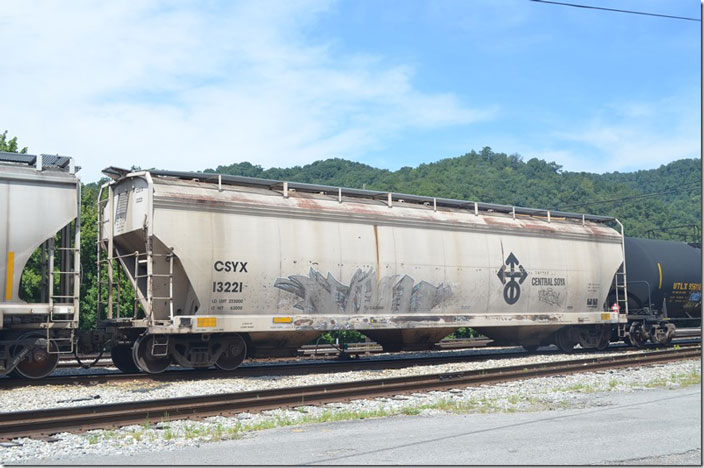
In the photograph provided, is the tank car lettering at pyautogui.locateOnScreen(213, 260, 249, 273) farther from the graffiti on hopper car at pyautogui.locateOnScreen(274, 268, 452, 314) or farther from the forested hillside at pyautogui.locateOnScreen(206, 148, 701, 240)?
the forested hillside at pyautogui.locateOnScreen(206, 148, 701, 240)

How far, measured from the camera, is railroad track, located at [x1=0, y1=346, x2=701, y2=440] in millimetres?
9188

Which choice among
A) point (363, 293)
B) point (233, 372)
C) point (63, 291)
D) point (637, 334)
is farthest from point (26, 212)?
point (637, 334)

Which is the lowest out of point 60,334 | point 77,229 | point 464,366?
point 464,366

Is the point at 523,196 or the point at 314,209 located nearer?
the point at 314,209

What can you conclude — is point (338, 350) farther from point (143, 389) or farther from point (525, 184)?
Result: point (525, 184)

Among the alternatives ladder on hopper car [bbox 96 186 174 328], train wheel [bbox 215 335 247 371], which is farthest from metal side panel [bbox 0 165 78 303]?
train wheel [bbox 215 335 247 371]

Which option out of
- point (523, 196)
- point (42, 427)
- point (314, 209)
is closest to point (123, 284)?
point (314, 209)

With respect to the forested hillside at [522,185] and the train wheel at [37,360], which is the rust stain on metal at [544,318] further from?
the forested hillside at [522,185]

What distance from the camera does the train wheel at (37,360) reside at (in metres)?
13.1

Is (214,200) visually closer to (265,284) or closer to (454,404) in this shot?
(265,284)

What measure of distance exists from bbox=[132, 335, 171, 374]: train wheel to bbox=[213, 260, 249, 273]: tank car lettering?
1.97m

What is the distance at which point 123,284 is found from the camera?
17.4 meters

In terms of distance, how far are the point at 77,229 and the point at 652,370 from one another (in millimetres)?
13162

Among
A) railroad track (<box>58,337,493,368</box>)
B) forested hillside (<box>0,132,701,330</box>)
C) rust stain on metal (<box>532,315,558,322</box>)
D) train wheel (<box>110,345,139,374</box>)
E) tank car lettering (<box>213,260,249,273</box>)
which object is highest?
forested hillside (<box>0,132,701,330</box>)
